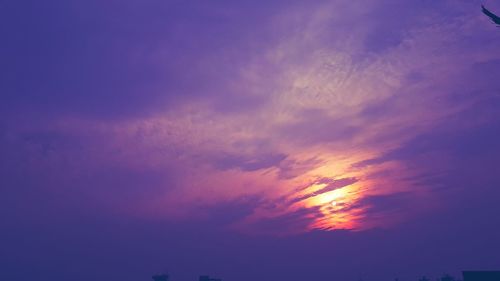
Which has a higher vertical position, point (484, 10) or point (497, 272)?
point (484, 10)

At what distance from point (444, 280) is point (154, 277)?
91.4 metres

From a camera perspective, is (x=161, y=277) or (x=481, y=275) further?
(x=161, y=277)

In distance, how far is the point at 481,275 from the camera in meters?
67.2

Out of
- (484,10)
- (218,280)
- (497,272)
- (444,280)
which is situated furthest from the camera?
(218,280)

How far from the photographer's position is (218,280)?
429ft

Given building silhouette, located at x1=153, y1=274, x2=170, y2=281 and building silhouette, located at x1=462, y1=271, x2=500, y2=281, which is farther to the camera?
building silhouette, located at x1=153, y1=274, x2=170, y2=281

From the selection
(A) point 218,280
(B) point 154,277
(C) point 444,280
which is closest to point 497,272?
(C) point 444,280

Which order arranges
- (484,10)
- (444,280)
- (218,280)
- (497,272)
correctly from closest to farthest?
(484,10)
(497,272)
(444,280)
(218,280)

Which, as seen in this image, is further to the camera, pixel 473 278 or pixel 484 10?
pixel 473 278

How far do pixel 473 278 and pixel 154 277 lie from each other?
101m

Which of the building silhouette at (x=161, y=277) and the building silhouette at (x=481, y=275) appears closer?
the building silhouette at (x=481, y=275)

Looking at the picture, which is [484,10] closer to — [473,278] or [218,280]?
[473,278]

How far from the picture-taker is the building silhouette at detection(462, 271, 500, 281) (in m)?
66.3

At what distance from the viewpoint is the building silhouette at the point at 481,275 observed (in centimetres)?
6631
